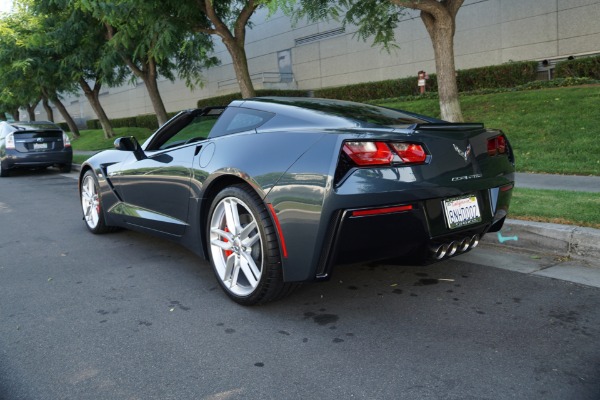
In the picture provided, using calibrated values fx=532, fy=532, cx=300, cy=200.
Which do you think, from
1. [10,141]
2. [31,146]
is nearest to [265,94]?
[31,146]

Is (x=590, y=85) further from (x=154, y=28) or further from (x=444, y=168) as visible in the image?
(x=444, y=168)

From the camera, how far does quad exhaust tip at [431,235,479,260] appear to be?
3361 millimetres

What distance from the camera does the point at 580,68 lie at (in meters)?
14.0

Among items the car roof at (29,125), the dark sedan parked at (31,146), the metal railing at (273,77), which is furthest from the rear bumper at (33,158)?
the metal railing at (273,77)

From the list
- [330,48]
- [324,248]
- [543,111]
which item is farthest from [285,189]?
[330,48]

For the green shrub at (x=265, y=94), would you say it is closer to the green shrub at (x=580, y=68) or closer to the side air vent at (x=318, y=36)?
the side air vent at (x=318, y=36)

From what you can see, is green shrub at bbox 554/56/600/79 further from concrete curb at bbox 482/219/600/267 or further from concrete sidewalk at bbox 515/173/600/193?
concrete curb at bbox 482/219/600/267

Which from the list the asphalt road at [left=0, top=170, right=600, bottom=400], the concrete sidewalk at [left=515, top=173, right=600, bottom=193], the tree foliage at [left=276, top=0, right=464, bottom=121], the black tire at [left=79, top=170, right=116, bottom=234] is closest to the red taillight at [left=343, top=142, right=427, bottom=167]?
the asphalt road at [left=0, top=170, right=600, bottom=400]

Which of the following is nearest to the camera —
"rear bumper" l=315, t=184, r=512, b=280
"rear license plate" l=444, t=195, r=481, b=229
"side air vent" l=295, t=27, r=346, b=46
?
"rear bumper" l=315, t=184, r=512, b=280

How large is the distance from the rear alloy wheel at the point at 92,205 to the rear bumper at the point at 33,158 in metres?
8.25

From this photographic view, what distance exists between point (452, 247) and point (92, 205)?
430 cm

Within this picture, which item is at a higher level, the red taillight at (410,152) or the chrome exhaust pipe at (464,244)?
the red taillight at (410,152)

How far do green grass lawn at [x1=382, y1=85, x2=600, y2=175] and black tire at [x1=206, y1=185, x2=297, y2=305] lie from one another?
20.7ft

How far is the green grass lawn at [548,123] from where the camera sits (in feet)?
28.8
